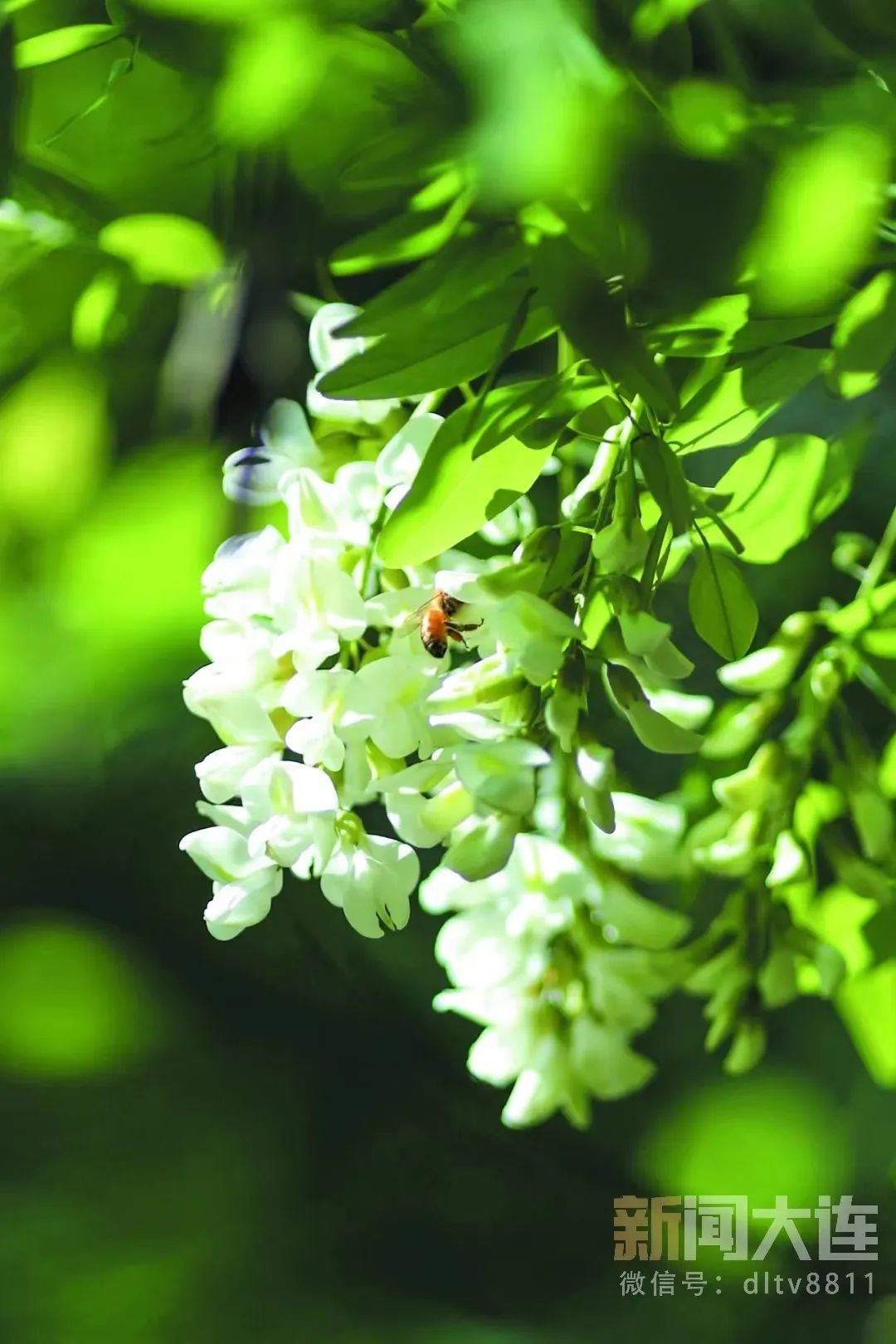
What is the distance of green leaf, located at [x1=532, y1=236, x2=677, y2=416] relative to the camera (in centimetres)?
30

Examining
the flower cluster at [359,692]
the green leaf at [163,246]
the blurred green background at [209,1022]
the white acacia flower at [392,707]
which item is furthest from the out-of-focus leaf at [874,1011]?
the green leaf at [163,246]

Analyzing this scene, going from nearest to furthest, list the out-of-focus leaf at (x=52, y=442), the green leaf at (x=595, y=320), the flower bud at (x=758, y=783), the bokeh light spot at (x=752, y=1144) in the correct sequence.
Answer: the green leaf at (x=595, y=320), the flower bud at (x=758, y=783), the out-of-focus leaf at (x=52, y=442), the bokeh light spot at (x=752, y=1144)

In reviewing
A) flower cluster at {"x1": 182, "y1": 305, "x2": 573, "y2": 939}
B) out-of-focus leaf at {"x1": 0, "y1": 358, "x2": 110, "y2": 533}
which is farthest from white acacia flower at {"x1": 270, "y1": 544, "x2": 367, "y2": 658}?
out-of-focus leaf at {"x1": 0, "y1": 358, "x2": 110, "y2": 533}

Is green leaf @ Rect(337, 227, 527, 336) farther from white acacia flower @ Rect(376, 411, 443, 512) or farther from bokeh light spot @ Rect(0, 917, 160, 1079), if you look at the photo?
bokeh light spot @ Rect(0, 917, 160, 1079)

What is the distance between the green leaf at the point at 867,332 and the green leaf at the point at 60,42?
215 mm

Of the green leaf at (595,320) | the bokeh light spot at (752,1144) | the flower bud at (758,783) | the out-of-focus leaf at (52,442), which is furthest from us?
the bokeh light spot at (752,1144)

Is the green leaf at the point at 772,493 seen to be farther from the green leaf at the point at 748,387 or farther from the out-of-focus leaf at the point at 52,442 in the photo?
Result: the out-of-focus leaf at the point at 52,442

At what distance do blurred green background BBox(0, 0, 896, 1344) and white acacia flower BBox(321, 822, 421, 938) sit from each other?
0.21 m

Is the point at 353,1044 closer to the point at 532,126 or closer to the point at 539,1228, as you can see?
the point at 539,1228

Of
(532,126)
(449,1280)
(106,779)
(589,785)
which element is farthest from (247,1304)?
(532,126)

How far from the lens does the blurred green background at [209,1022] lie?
514 mm

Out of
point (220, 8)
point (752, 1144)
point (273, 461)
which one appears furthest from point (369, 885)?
point (752, 1144)

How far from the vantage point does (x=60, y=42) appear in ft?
1.20

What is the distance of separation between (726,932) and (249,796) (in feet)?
0.69
